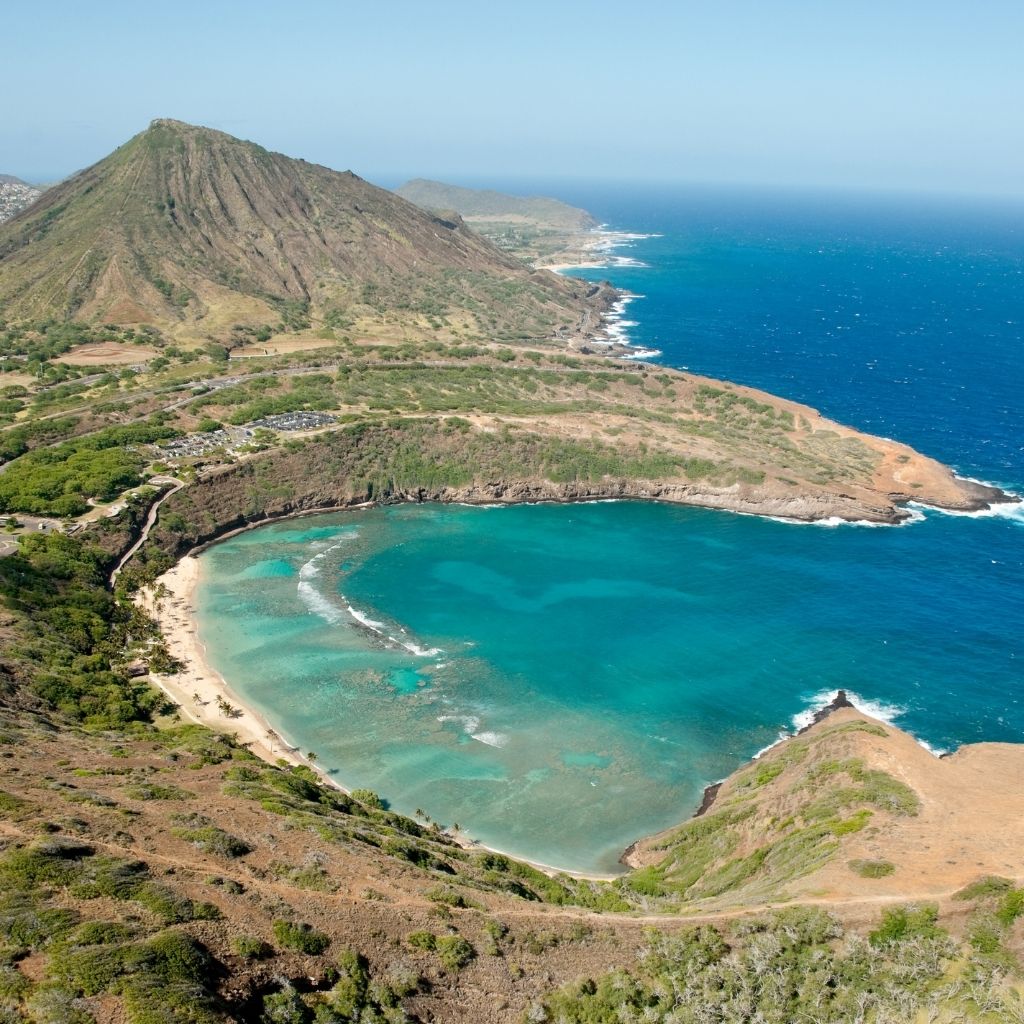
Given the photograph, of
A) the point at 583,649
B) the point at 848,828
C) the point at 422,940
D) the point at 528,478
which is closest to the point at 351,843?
the point at 422,940

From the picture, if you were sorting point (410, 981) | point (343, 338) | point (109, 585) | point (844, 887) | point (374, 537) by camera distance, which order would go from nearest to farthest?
point (410, 981) < point (844, 887) < point (109, 585) < point (374, 537) < point (343, 338)

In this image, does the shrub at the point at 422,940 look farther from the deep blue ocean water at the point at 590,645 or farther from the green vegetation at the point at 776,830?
the deep blue ocean water at the point at 590,645

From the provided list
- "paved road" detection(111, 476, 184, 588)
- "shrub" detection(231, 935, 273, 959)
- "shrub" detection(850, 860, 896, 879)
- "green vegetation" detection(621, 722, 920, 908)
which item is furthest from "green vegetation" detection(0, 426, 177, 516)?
"shrub" detection(850, 860, 896, 879)

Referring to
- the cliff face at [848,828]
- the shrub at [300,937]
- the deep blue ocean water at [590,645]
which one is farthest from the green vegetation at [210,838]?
the cliff face at [848,828]

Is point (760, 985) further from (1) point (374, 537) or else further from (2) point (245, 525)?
(2) point (245, 525)

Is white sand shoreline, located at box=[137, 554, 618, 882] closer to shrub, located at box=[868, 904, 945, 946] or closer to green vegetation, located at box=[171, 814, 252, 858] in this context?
green vegetation, located at box=[171, 814, 252, 858]

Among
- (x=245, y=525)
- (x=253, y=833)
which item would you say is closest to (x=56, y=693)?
(x=253, y=833)
